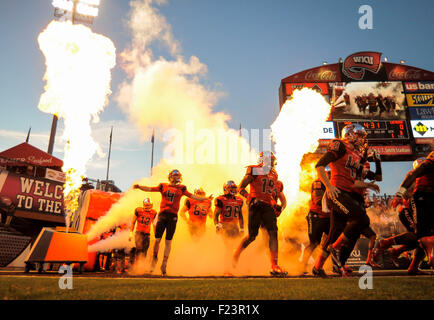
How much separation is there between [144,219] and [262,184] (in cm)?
421

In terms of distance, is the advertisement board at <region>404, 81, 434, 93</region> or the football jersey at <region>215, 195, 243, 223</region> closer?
the football jersey at <region>215, 195, 243, 223</region>

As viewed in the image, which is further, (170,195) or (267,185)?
(170,195)

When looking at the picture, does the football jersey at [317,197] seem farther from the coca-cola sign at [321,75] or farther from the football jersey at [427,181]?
the coca-cola sign at [321,75]

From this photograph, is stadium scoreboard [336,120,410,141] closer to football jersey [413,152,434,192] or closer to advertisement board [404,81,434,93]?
advertisement board [404,81,434,93]

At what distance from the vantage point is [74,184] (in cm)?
1224

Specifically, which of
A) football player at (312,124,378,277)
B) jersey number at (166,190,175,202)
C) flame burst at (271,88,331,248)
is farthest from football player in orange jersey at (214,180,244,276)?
football player at (312,124,378,277)

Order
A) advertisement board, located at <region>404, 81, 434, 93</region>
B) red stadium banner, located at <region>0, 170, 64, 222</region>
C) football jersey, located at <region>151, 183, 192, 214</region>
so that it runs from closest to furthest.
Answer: football jersey, located at <region>151, 183, 192, 214</region> < red stadium banner, located at <region>0, 170, 64, 222</region> < advertisement board, located at <region>404, 81, 434, 93</region>

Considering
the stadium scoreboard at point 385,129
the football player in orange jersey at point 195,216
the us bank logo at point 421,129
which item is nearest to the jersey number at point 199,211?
the football player in orange jersey at point 195,216

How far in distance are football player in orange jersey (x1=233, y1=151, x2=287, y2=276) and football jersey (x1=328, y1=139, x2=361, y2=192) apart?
1.53 metres

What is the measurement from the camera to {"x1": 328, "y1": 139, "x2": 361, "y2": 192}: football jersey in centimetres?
457

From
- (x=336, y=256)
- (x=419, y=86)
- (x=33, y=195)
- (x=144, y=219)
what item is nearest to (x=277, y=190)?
(x=336, y=256)

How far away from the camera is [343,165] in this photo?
462cm

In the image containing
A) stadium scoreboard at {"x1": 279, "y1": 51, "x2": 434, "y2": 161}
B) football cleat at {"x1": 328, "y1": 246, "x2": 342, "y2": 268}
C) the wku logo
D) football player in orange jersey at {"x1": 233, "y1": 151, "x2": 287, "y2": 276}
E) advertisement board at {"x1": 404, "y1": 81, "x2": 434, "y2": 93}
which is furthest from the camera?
the wku logo

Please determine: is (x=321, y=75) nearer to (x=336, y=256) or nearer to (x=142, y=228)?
(x=142, y=228)
